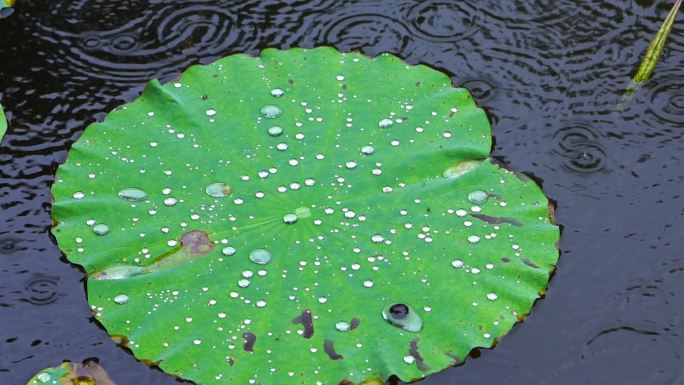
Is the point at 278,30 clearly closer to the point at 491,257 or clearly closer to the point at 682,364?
the point at 491,257

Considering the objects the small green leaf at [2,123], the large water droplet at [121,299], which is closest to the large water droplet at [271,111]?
the large water droplet at [121,299]

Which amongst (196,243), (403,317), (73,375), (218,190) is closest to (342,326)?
(403,317)

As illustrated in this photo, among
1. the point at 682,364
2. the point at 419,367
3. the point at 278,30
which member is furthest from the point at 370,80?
the point at 682,364

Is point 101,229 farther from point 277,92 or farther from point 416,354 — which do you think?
point 416,354

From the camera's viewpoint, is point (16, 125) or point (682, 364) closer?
point (682, 364)

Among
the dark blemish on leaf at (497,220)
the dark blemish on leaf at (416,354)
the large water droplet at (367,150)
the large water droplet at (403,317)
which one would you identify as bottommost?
the dark blemish on leaf at (416,354)

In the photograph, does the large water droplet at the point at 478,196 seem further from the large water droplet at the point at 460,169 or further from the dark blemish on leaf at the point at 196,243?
the dark blemish on leaf at the point at 196,243
